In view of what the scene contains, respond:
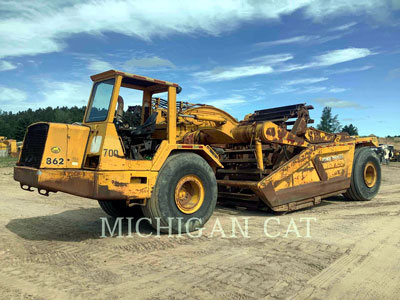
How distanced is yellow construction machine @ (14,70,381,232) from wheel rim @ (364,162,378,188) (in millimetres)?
1066

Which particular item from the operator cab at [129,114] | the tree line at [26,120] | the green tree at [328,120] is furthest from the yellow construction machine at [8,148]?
the green tree at [328,120]

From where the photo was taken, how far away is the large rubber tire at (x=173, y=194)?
5.06 meters

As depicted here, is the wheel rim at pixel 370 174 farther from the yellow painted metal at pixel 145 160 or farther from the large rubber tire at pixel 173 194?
the large rubber tire at pixel 173 194

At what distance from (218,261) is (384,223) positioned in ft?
11.2

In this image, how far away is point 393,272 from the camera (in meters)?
3.77

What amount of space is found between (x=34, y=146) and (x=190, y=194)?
7.77ft

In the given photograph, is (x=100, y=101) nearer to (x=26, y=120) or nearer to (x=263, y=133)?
(x=263, y=133)

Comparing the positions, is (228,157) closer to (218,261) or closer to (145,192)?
(145,192)

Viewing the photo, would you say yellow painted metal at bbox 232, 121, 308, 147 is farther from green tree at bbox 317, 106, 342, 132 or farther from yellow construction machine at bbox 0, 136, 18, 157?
green tree at bbox 317, 106, 342, 132

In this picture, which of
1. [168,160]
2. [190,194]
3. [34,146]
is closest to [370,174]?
[190,194]

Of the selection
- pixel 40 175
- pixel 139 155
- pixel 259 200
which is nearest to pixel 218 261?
pixel 139 155

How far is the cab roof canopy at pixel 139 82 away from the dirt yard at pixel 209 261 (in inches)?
91.5

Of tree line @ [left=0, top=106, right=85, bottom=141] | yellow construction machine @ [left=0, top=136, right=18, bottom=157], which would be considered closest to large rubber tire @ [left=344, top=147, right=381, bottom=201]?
yellow construction machine @ [left=0, top=136, right=18, bottom=157]

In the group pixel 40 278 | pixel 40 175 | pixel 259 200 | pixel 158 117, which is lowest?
pixel 40 278
